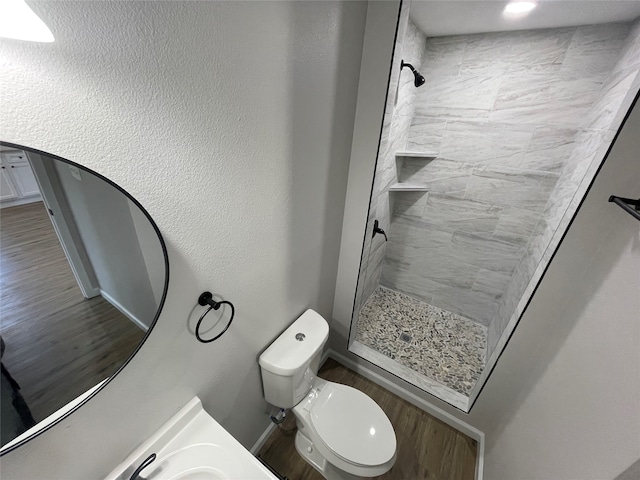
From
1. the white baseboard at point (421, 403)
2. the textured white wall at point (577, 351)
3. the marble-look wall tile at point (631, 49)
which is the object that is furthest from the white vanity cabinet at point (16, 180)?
the marble-look wall tile at point (631, 49)

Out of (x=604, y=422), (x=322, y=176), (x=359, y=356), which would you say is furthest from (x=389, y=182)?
(x=604, y=422)

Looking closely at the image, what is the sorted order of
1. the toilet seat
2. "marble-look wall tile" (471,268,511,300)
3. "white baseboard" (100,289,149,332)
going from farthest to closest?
"marble-look wall tile" (471,268,511,300) → the toilet seat → "white baseboard" (100,289,149,332)

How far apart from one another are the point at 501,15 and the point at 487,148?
31.0 inches

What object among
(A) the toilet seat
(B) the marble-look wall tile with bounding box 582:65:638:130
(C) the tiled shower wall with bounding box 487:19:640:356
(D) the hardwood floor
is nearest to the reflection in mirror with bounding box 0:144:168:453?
(A) the toilet seat

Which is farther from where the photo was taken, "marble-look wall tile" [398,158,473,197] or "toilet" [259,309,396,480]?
"marble-look wall tile" [398,158,473,197]

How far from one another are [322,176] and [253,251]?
0.50 metres

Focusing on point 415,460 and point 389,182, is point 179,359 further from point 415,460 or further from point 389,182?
point 389,182

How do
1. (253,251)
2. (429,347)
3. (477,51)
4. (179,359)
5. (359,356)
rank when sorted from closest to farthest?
1. (179,359)
2. (253,251)
3. (477,51)
4. (359,356)
5. (429,347)

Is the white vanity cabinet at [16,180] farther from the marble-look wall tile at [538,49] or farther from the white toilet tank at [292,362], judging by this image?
the marble-look wall tile at [538,49]

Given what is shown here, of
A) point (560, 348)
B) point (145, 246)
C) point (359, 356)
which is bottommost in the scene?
point (359, 356)

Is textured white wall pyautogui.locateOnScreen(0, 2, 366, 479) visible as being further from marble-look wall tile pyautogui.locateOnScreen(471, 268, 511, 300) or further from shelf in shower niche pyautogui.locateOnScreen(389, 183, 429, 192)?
marble-look wall tile pyautogui.locateOnScreen(471, 268, 511, 300)

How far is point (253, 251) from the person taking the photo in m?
0.99

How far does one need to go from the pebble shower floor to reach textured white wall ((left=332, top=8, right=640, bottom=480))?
0.48 m

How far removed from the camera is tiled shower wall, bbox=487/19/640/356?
1178 mm
